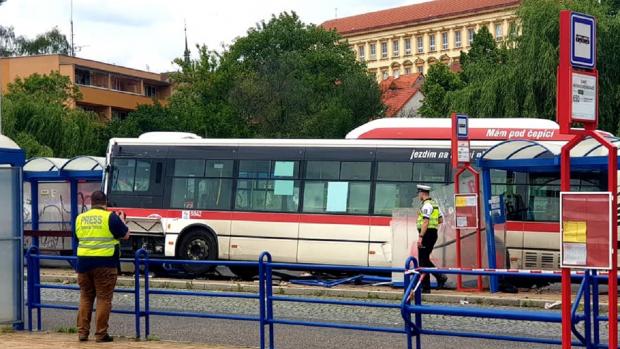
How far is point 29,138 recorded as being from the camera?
60.6 metres

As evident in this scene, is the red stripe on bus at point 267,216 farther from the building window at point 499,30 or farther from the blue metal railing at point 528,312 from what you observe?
the building window at point 499,30

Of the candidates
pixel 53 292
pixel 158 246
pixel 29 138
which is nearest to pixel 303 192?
pixel 158 246

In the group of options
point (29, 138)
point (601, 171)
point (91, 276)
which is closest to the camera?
point (91, 276)

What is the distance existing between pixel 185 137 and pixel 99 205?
13.4 m

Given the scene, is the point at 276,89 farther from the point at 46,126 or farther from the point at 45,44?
the point at 45,44

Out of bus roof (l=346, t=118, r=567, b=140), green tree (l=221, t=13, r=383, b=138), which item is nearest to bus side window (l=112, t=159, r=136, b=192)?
bus roof (l=346, t=118, r=567, b=140)

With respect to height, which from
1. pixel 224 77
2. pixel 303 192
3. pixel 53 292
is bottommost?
pixel 53 292

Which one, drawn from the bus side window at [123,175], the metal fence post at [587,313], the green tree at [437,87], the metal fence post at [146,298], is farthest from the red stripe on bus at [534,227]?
the green tree at [437,87]

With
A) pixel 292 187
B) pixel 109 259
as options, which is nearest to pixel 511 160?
pixel 292 187

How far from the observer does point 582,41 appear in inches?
336

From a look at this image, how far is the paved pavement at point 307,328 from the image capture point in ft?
44.6

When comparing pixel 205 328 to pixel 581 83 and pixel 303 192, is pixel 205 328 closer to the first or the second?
pixel 581 83

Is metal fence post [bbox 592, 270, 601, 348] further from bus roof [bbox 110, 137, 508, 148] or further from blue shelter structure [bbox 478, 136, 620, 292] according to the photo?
bus roof [bbox 110, 137, 508, 148]

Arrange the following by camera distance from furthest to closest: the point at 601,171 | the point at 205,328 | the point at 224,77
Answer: the point at 224,77
the point at 601,171
the point at 205,328
